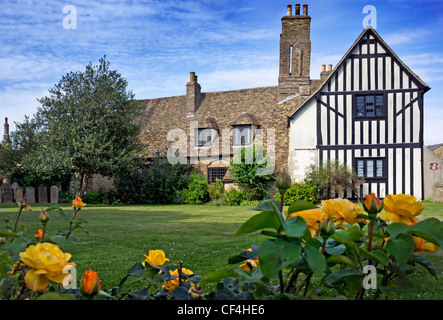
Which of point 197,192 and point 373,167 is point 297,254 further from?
point 197,192

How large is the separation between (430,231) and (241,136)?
22865 millimetres

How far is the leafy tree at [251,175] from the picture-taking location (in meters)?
21.4

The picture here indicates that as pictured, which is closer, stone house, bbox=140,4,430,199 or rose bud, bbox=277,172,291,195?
rose bud, bbox=277,172,291,195

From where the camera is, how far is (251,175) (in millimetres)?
21266

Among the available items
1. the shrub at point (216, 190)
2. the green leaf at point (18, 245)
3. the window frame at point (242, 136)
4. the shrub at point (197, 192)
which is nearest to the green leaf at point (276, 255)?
the green leaf at point (18, 245)

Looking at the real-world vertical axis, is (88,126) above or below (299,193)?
above

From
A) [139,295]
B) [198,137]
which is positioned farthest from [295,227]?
[198,137]

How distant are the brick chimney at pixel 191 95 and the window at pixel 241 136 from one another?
397 cm

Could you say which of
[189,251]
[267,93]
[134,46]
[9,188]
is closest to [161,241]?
[189,251]

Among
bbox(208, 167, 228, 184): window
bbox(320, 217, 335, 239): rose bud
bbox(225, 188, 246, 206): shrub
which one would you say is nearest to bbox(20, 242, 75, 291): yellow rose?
bbox(320, 217, 335, 239): rose bud

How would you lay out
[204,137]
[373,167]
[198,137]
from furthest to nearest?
[198,137]
[204,137]
[373,167]

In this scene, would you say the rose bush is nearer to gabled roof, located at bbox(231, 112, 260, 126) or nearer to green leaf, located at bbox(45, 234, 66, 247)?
green leaf, located at bbox(45, 234, 66, 247)

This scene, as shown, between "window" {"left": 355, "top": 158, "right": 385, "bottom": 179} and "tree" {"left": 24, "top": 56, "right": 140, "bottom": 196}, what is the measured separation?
12.6 m

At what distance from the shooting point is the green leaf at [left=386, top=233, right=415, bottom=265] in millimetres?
999
